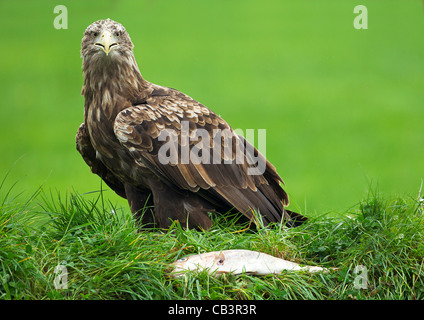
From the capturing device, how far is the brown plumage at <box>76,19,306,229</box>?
6328 mm

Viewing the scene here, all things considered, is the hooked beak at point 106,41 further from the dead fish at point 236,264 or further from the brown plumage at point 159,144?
the dead fish at point 236,264

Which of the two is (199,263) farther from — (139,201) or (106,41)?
(106,41)

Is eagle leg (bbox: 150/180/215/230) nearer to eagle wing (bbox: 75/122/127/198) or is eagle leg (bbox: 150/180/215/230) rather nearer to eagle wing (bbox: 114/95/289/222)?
eagle wing (bbox: 114/95/289/222)

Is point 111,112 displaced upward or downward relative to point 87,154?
upward

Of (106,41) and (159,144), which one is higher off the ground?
(106,41)

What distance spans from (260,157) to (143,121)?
1.33m

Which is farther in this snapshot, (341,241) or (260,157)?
(260,157)

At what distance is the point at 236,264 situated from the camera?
5.59 meters

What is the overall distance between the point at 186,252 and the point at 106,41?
2052mm

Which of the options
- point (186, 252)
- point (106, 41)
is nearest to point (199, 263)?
point (186, 252)

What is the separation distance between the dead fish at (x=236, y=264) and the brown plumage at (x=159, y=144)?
2.30 ft

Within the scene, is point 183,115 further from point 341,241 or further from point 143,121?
point 341,241

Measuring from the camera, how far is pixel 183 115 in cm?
660
